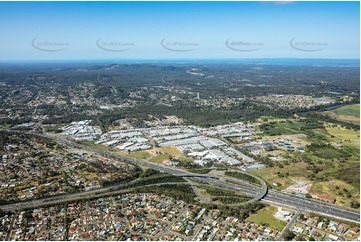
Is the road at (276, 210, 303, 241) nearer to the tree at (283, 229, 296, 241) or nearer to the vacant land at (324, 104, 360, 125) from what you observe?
the tree at (283, 229, 296, 241)

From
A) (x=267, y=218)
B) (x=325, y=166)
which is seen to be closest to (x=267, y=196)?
(x=267, y=218)

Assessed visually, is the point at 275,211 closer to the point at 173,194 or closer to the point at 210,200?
the point at 210,200

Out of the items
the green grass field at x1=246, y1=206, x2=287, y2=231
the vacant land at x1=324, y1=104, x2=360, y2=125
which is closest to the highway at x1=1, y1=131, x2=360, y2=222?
the green grass field at x1=246, y1=206, x2=287, y2=231

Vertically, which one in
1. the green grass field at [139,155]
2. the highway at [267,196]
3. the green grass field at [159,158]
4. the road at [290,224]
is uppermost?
the green grass field at [139,155]

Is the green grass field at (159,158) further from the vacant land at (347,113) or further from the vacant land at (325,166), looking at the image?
the vacant land at (347,113)

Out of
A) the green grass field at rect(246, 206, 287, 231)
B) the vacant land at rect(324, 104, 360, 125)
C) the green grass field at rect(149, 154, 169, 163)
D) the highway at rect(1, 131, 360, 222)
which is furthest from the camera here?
the vacant land at rect(324, 104, 360, 125)

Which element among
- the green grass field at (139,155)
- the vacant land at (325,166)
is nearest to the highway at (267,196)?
the vacant land at (325,166)

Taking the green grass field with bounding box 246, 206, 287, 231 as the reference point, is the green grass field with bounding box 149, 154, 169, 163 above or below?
above

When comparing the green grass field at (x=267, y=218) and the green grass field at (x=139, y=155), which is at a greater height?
the green grass field at (x=139, y=155)

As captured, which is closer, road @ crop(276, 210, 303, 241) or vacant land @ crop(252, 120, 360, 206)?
road @ crop(276, 210, 303, 241)

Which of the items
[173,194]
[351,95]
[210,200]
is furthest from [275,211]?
[351,95]

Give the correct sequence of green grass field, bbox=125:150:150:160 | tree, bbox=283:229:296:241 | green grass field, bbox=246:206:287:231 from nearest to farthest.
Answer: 1. tree, bbox=283:229:296:241
2. green grass field, bbox=246:206:287:231
3. green grass field, bbox=125:150:150:160
